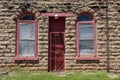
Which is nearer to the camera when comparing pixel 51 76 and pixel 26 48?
pixel 51 76

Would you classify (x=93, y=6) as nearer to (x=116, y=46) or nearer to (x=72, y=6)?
(x=72, y=6)

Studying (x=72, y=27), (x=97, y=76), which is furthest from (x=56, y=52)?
(x=97, y=76)

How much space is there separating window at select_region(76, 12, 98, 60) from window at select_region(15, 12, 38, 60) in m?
2.02

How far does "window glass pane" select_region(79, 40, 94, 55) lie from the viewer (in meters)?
16.8

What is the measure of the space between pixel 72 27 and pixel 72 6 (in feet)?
3.27

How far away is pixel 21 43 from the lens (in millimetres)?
16750

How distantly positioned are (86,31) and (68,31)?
0.86 m

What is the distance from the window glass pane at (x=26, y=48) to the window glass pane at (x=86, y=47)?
2294 mm

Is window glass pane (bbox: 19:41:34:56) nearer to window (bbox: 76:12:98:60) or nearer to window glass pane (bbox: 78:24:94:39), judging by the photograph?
window (bbox: 76:12:98:60)

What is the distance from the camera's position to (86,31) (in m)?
16.8

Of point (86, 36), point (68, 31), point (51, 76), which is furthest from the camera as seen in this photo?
point (86, 36)

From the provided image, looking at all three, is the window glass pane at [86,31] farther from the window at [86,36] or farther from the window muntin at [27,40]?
the window muntin at [27,40]

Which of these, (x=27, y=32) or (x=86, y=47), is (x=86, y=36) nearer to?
(x=86, y=47)

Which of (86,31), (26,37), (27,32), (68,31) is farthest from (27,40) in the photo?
(86,31)
